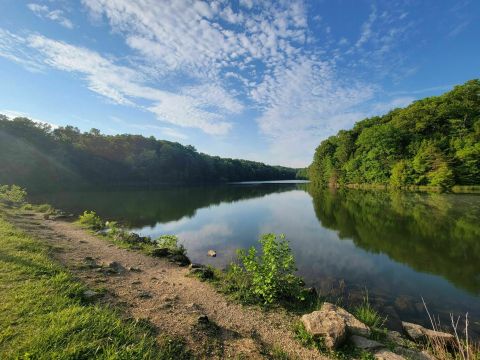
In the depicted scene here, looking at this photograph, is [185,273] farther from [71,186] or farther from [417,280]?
[71,186]

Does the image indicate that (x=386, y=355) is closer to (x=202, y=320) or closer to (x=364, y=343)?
(x=364, y=343)

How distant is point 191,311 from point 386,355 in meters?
4.78

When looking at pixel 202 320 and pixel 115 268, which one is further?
pixel 115 268

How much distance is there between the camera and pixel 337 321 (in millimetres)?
5836

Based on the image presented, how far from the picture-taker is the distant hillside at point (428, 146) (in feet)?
151

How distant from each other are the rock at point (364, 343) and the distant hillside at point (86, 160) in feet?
224

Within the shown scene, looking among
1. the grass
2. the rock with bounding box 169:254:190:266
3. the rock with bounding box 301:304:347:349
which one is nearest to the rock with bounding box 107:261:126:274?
the grass

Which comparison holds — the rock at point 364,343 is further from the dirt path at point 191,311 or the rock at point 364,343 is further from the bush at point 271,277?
the bush at point 271,277

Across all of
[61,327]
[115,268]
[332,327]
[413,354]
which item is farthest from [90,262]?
[413,354]

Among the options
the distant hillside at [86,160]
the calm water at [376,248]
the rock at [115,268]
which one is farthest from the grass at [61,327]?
the distant hillside at [86,160]

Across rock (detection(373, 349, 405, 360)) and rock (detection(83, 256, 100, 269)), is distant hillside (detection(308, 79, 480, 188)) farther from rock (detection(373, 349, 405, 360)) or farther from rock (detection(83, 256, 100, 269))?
rock (detection(83, 256, 100, 269))

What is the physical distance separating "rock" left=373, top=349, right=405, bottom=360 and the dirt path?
1260 millimetres

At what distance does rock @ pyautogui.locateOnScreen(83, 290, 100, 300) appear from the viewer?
20.6ft

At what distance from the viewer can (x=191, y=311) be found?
21.8 ft
